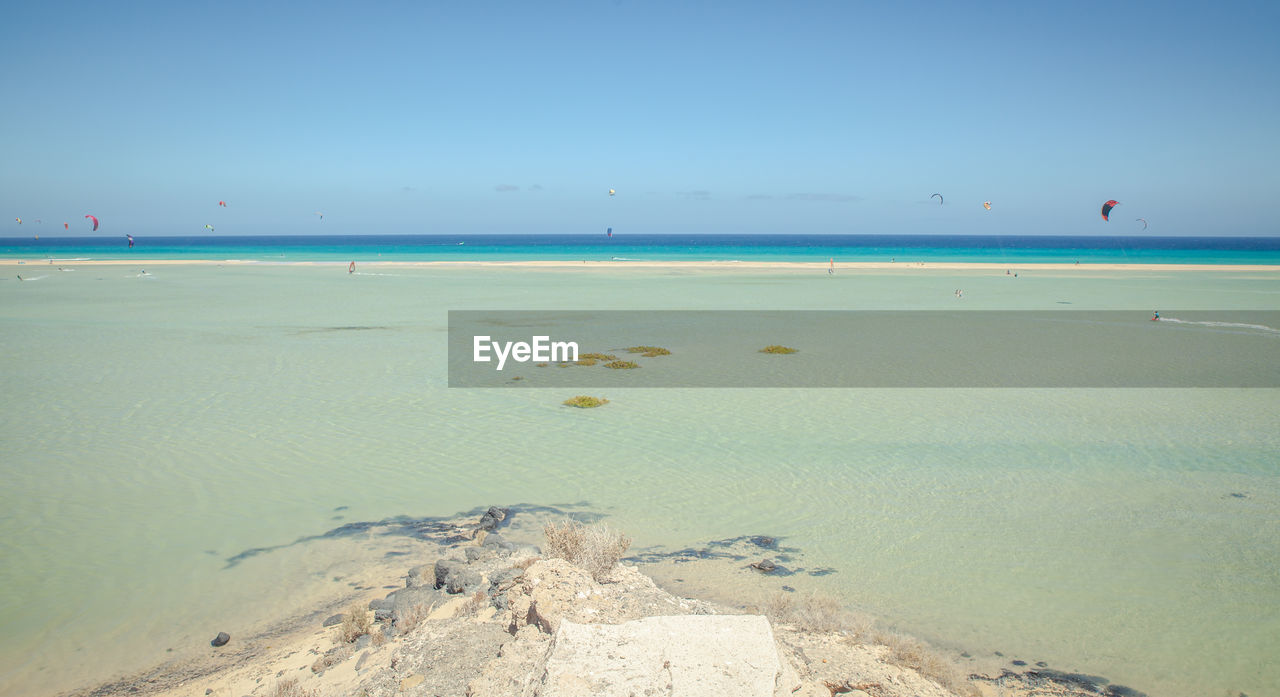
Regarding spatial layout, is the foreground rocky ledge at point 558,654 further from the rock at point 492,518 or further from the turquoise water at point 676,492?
the rock at point 492,518

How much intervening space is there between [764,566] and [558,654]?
3.29 meters

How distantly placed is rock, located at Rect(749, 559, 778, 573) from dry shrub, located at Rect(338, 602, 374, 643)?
3.53 meters

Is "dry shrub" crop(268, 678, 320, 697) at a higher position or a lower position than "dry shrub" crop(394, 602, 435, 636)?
lower

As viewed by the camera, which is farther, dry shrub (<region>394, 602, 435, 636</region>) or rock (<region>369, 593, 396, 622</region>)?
rock (<region>369, 593, 396, 622</region>)

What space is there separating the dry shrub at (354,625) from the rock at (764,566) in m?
3.53

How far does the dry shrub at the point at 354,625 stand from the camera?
5.83 m

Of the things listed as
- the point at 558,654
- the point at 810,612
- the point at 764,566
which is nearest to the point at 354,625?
the point at 558,654

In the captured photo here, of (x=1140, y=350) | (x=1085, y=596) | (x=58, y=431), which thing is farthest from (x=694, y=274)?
(x=1085, y=596)

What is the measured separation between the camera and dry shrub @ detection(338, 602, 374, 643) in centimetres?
583

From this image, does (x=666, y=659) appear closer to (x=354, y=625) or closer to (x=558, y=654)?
(x=558, y=654)

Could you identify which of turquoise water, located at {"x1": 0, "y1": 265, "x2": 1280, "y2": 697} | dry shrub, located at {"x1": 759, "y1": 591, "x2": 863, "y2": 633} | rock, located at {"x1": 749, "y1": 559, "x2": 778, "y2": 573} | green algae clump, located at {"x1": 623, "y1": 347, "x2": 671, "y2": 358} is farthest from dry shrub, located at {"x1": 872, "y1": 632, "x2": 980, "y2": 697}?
green algae clump, located at {"x1": 623, "y1": 347, "x2": 671, "y2": 358}

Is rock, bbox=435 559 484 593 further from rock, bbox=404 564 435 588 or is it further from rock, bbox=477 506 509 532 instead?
rock, bbox=477 506 509 532

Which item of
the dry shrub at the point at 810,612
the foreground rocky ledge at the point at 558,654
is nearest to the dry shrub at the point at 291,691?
the foreground rocky ledge at the point at 558,654

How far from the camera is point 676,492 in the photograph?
9.70 metres
